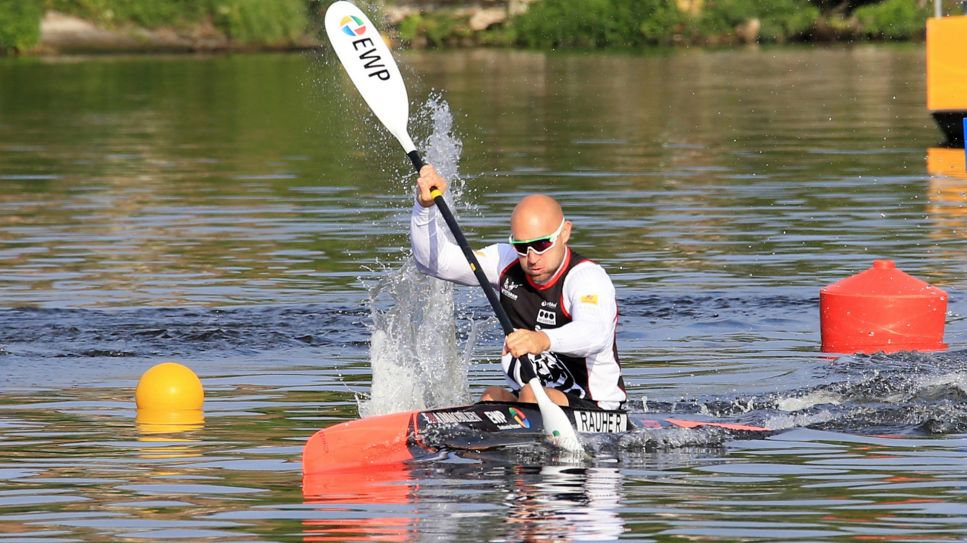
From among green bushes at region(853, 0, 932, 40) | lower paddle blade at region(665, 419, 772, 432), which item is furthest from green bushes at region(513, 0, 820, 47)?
lower paddle blade at region(665, 419, 772, 432)

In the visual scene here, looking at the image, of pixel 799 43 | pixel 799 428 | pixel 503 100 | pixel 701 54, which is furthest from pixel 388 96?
pixel 799 43

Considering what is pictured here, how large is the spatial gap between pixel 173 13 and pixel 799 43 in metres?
29.8

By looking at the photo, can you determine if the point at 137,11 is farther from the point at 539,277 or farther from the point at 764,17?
the point at 539,277

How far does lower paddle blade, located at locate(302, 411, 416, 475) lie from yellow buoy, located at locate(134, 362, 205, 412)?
183 cm

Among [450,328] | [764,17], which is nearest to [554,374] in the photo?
[450,328]

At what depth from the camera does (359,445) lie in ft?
30.7

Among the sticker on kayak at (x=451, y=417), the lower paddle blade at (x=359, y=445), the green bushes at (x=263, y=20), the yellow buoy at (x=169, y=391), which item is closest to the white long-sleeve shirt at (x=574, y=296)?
the sticker on kayak at (x=451, y=417)

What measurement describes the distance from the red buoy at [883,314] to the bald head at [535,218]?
4034 millimetres

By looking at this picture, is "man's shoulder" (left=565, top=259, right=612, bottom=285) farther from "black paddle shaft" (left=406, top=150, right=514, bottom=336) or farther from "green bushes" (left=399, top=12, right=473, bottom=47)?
"green bushes" (left=399, top=12, right=473, bottom=47)

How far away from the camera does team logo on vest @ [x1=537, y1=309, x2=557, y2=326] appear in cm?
971

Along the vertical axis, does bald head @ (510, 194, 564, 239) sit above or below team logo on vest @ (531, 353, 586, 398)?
above

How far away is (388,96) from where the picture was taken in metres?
Answer: 11.5

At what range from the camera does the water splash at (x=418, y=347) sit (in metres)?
11.5

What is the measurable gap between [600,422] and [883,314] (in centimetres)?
386
